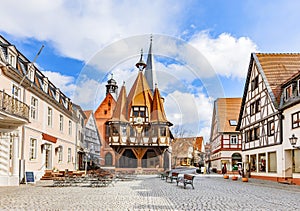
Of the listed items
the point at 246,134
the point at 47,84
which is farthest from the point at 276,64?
the point at 47,84

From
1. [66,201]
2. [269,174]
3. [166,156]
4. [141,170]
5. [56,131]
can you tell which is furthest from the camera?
[166,156]

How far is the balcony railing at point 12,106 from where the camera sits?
15.5 metres

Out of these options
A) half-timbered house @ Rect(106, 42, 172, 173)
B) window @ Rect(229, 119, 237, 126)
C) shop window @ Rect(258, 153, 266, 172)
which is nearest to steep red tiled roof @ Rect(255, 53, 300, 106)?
shop window @ Rect(258, 153, 266, 172)

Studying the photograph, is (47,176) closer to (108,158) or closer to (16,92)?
(16,92)

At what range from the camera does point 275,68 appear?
2583 cm

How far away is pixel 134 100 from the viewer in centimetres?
4344

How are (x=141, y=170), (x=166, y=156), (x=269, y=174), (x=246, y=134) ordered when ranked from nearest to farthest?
(x=269, y=174) → (x=246, y=134) → (x=141, y=170) → (x=166, y=156)

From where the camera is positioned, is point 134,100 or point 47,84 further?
point 134,100

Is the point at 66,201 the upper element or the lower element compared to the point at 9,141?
lower

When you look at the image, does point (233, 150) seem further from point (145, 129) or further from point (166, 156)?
point (145, 129)

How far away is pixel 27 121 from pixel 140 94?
2642 centimetres

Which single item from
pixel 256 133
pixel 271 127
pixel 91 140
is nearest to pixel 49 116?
pixel 271 127

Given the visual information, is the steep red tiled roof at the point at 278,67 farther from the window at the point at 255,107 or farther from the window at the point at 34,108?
the window at the point at 34,108

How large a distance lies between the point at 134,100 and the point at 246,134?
1649cm
